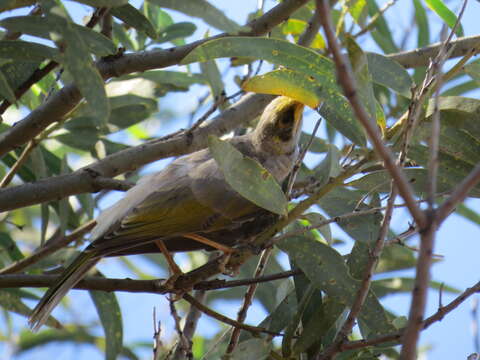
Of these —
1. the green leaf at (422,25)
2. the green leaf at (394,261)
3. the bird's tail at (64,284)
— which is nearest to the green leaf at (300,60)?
the bird's tail at (64,284)

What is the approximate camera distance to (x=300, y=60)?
2.30 metres

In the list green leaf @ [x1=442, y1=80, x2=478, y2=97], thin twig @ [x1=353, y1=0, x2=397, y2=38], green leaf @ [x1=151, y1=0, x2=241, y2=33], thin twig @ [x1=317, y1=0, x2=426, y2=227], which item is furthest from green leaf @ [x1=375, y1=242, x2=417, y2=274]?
thin twig @ [x1=317, y1=0, x2=426, y2=227]

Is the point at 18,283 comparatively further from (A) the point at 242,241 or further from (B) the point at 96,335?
(B) the point at 96,335

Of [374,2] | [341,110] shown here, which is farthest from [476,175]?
[374,2]

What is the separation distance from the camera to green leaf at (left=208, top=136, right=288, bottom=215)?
2.20 meters

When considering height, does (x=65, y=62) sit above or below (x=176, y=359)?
A: above

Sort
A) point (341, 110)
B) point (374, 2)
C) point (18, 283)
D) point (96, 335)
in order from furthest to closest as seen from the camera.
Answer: point (96, 335) → point (374, 2) → point (18, 283) → point (341, 110)

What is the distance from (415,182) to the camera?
8.77 feet

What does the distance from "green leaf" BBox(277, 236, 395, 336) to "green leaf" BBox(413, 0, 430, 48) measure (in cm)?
231

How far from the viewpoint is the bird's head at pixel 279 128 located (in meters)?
3.57

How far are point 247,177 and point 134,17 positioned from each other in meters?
0.80

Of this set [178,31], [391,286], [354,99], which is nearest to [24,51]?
[354,99]

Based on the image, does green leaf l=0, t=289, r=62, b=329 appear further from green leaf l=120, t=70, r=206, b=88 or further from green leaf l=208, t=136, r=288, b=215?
green leaf l=208, t=136, r=288, b=215

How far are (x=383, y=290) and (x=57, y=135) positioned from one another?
6.20 ft
